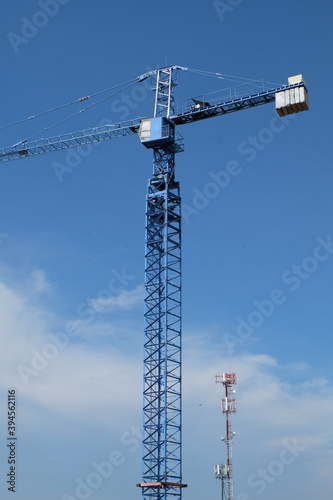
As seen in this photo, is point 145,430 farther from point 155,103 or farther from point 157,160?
point 155,103

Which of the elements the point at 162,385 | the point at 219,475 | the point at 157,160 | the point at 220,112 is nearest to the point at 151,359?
the point at 162,385

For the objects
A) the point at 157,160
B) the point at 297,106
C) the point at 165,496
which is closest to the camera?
the point at 165,496

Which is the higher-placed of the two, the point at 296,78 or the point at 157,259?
the point at 296,78

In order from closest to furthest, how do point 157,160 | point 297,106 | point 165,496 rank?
point 165,496 < point 297,106 < point 157,160

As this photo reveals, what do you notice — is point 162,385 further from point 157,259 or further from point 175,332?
point 157,259

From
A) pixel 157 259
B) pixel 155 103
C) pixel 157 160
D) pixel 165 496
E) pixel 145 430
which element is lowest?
pixel 165 496

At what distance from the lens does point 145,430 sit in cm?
5925

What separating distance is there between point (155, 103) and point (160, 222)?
11252mm

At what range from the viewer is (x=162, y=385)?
59875 millimetres

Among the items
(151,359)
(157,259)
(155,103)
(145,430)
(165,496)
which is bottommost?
(165,496)

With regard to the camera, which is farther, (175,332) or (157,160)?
(157,160)

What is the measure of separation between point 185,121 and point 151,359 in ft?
69.8

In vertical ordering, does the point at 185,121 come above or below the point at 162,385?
above

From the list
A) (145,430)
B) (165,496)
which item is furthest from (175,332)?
(165,496)
